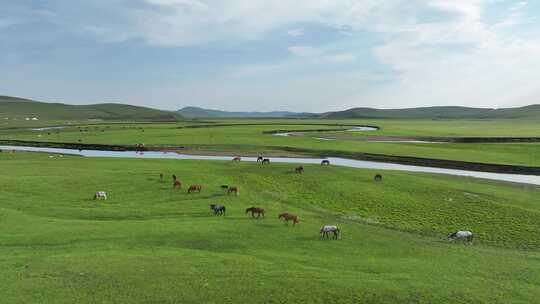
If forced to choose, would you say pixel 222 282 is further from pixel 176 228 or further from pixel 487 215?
pixel 487 215

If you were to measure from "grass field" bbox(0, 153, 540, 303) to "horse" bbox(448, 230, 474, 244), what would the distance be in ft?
1.82

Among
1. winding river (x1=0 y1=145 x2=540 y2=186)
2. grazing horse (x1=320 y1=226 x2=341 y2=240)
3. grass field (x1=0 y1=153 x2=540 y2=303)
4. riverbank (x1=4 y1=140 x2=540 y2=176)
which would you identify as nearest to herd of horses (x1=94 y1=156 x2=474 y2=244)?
grazing horse (x1=320 y1=226 x2=341 y2=240)

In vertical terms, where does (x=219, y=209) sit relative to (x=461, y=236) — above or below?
above

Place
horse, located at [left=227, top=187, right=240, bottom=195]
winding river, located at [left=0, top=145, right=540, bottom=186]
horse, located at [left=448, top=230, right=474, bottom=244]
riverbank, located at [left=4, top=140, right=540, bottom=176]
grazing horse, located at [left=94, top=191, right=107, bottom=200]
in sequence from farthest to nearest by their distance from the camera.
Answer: riverbank, located at [left=4, top=140, right=540, bottom=176] < winding river, located at [left=0, top=145, right=540, bottom=186] < horse, located at [left=227, top=187, right=240, bottom=195] < grazing horse, located at [left=94, top=191, right=107, bottom=200] < horse, located at [left=448, top=230, right=474, bottom=244]

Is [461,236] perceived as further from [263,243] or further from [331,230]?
[263,243]

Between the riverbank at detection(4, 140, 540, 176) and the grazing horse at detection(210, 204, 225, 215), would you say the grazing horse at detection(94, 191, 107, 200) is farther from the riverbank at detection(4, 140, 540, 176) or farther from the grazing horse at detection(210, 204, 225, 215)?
the riverbank at detection(4, 140, 540, 176)

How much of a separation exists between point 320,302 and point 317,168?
37886 mm

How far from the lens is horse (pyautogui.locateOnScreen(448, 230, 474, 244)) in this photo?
84.9 ft

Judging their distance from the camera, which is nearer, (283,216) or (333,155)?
(283,216)

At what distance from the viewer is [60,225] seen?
2538cm

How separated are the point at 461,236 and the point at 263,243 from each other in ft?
45.9

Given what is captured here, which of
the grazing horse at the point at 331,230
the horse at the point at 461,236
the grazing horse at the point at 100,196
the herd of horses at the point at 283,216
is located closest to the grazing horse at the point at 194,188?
the herd of horses at the point at 283,216

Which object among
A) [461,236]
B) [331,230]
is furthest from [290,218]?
[461,236]

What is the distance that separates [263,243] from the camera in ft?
77.3
